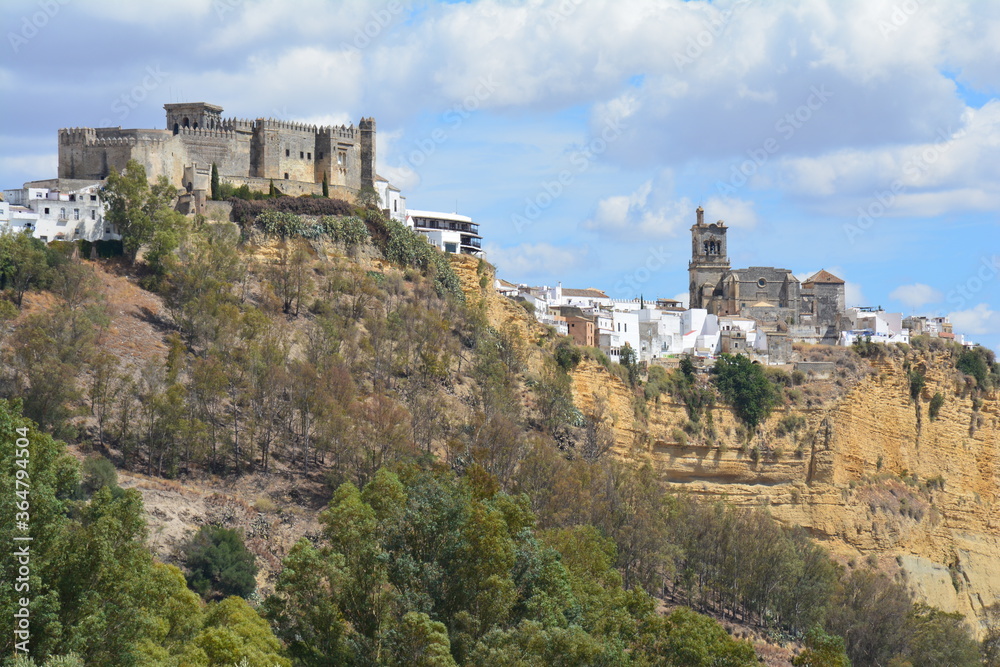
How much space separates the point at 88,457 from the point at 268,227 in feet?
61.6

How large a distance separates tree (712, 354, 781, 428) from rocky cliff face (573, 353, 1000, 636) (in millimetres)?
685

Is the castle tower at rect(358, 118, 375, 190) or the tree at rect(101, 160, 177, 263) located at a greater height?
the castle tower at rect(358, 118, 375, 190)

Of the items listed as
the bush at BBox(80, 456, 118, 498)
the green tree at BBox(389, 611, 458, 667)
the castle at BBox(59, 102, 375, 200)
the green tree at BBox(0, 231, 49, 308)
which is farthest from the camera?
the castle at BBox(59, 102, 375, 200)

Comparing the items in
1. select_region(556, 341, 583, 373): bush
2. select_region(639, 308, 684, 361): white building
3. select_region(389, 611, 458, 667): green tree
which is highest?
select_region(639, 308, 684, 361): white building

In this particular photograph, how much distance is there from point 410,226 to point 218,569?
2957 centimetres

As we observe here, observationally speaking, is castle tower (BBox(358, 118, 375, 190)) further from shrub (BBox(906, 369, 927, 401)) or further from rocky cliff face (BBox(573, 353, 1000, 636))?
shrub (BBox(906, 369, 927, 401))

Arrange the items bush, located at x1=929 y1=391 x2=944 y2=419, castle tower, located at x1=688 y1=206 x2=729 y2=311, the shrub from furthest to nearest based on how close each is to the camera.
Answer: castle tower, located at x1=688 y1=206 x2=729 y2=311
bush, located at x1=929 y1=391 x2=944 y2=419
the shrub

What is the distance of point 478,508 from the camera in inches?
1391

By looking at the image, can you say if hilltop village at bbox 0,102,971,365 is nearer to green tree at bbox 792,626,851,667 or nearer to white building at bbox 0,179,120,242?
white building at bbox 0,179,120,242

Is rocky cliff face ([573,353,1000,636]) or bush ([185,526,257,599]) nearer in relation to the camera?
bush ([185,526,257,599])

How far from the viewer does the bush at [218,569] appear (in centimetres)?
3891

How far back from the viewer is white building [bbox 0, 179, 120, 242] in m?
54.2

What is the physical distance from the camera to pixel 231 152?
6075 cm

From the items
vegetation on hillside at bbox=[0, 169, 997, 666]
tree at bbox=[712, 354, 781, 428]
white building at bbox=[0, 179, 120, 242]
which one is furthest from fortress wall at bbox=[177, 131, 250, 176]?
tree at bbox=[712, 354, 781, 428]
